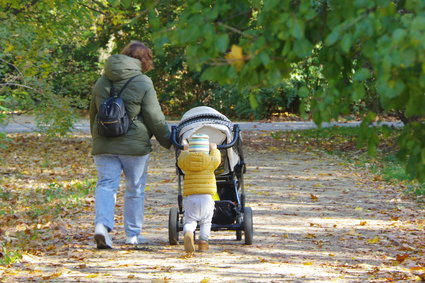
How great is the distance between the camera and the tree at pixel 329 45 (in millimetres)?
3453

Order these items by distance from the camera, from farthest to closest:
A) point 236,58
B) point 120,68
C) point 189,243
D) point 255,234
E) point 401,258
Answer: point 255,234, point 120,68, point 189,243, point 401,258, point 236,58

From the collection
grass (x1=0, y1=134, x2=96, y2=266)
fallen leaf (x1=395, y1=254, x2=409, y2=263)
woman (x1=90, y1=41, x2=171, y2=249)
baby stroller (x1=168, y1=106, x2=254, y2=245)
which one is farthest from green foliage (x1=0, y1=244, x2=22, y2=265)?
fallen leaf (x1=395, y1=254, x2=409, y2=263)

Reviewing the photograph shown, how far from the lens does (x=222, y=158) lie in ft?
25.3

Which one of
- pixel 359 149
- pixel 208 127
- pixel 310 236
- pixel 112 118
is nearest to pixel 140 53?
pixel 112 118

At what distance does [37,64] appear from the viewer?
1556cm

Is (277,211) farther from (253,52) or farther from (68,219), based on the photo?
(253,52)

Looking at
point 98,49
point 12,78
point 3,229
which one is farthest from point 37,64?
point 98,49

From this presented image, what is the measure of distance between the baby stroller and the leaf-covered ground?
Answer: 200 mm

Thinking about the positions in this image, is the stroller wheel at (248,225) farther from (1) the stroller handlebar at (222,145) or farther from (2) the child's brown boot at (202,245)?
(1) the stroller handlebar at (222,145)

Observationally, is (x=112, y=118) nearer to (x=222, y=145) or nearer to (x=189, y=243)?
(x=222, y=145)

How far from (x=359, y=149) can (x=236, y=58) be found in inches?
544

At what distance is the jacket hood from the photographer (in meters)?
7.30

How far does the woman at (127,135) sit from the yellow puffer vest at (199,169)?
44 centimetres

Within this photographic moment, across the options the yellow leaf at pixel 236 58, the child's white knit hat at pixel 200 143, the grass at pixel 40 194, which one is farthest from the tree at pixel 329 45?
the grass at pixel 40 194
